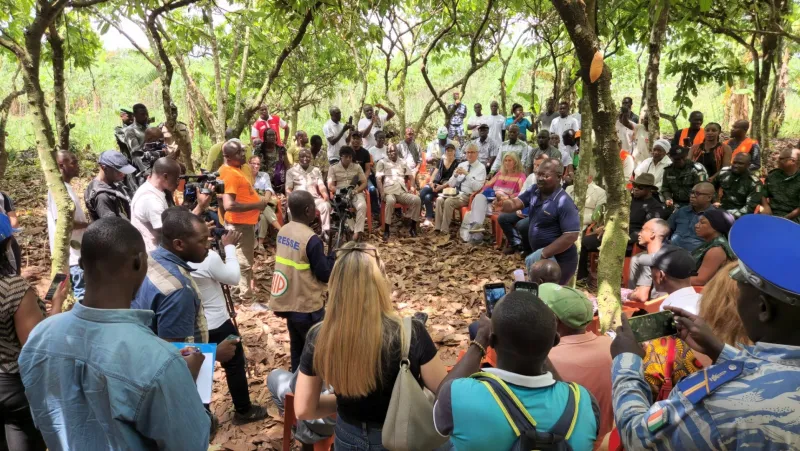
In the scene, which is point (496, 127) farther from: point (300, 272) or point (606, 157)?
point (300, 272)

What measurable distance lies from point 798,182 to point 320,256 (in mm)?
6427

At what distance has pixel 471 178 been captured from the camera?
9.40 metres

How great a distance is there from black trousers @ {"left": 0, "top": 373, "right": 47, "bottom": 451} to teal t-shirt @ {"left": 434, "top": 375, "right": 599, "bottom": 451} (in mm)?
2113

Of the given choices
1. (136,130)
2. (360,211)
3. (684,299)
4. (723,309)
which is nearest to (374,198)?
(360,211)

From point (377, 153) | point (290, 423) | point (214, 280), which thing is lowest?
point (290, 423)

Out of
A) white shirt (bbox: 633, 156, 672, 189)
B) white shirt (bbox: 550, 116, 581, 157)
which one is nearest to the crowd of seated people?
white shirt (bbox: 633, 156, 672, 189)

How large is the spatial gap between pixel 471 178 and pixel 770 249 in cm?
801

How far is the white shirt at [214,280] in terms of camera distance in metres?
3.62

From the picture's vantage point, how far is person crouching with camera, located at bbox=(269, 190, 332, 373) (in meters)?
3.97

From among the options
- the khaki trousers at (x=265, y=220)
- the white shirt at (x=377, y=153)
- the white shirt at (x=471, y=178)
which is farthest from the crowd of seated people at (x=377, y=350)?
the white shirt at (x=377, y=153)

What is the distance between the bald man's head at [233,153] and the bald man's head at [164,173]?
163cm

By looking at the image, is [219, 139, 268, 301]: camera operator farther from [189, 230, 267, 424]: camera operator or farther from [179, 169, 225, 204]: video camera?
[189, 230, 267, 424]: camera operator

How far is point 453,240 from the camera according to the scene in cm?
902

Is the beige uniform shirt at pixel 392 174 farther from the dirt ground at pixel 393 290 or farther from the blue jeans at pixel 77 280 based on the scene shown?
→ the blue jeans at pixel 77 280
